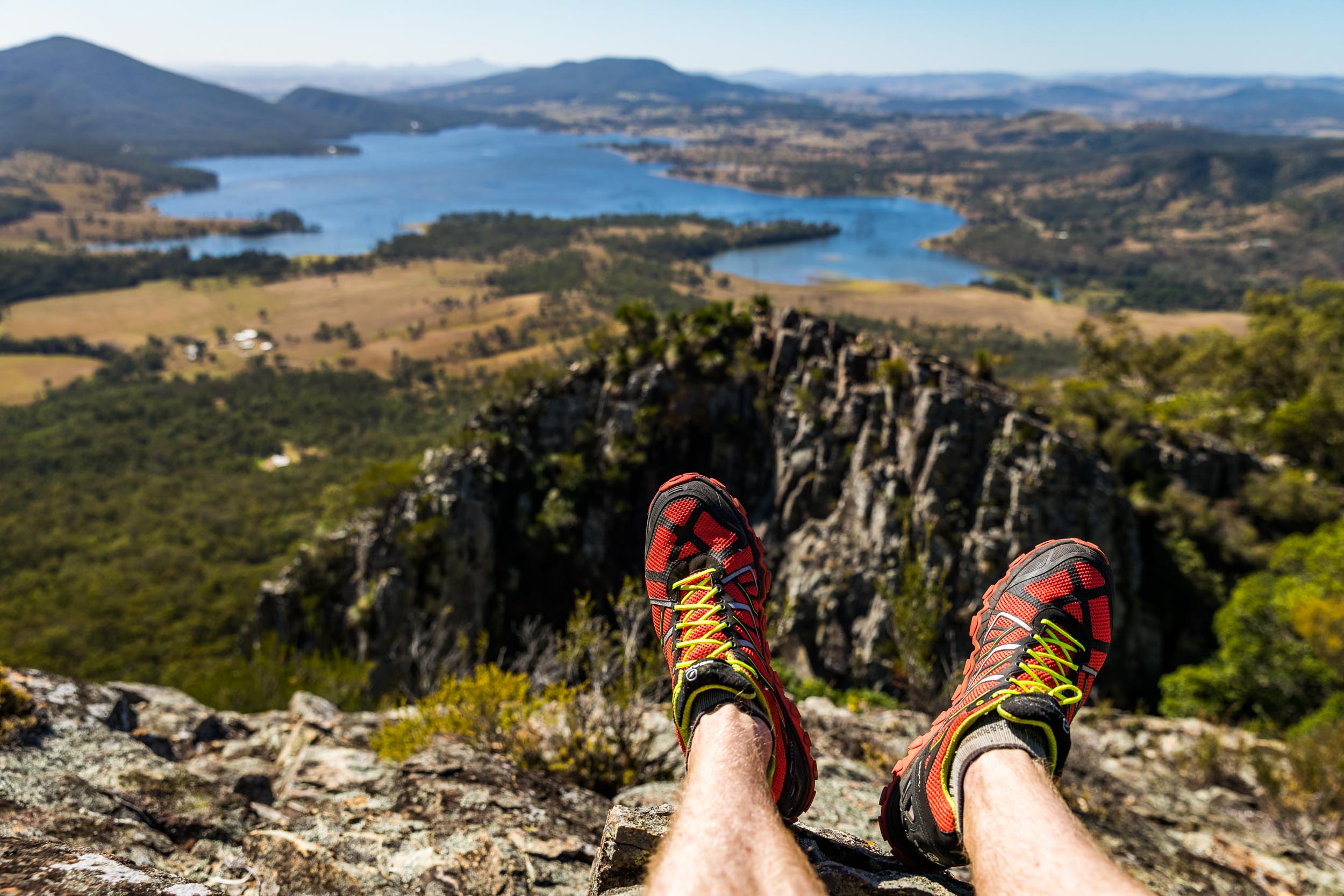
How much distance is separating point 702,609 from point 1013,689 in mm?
1662

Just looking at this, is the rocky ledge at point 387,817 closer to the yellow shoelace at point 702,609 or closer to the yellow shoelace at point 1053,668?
the yellow shoelace at point 702,609

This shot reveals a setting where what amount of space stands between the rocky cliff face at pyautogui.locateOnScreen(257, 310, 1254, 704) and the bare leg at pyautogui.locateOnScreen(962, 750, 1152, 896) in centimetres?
1037

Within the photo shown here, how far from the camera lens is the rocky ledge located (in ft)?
9.86

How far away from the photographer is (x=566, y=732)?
574cm

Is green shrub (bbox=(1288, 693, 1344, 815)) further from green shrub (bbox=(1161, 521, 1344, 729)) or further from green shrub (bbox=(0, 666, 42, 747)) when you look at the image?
green shrub (bbox=(0, 666, 42, 747))

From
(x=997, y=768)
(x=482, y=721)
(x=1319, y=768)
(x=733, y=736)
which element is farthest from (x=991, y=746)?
(x=1319, y=768)

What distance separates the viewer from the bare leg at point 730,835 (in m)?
2.13

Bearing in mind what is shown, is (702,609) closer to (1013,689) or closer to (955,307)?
(1013,689)

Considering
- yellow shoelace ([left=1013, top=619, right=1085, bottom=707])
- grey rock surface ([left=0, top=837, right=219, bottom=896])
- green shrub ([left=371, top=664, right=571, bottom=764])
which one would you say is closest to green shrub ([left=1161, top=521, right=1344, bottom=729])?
yellow shoelace ([left=1013, top=619, right=1085, bottom=707])

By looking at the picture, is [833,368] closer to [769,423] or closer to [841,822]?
[769,423]

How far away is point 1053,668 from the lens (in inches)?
135

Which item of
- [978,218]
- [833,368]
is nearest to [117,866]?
[833,368]

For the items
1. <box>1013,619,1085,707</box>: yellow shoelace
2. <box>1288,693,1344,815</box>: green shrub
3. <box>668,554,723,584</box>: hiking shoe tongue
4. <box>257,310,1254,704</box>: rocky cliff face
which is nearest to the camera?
<box>1013,619,1085,707</box>: yellow shoelace

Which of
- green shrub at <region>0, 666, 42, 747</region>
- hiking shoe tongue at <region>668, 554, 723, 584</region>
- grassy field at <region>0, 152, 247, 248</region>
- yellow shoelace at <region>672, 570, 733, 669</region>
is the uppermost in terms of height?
grassy field at <region>0, 152, 247, 248</region>
